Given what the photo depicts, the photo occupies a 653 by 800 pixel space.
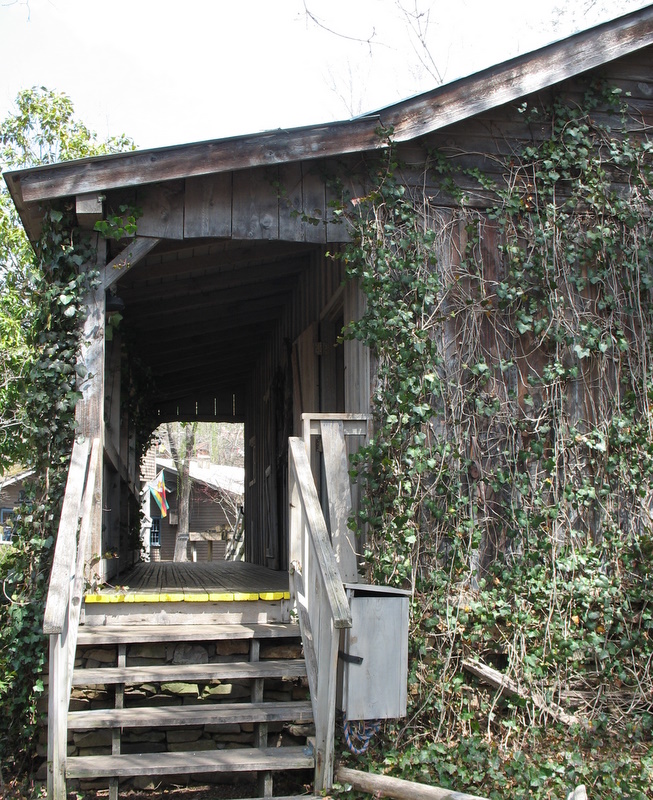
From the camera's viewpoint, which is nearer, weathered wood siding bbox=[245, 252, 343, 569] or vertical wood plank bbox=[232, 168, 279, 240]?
vertical wood plank bbox=[232, 168, 279, 240]

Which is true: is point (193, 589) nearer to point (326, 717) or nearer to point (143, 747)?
point (143, 747)

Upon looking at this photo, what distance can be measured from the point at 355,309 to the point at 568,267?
62.2 inches

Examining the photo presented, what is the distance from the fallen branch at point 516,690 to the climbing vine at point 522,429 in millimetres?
29

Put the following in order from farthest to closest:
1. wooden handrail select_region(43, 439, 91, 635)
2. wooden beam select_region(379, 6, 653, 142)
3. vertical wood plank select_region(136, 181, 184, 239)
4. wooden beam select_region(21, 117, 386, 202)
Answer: wooden beam select_region(379, 6, 653, 142), vertical wood plank select_region(136, 181, 184, 239), wooden beam select_region(21, 117, 386, 202), wooden handrail select_region(43, 439, 91, 635)

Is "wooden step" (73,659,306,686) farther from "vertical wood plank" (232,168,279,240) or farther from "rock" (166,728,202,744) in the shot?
"vertical wood plank" (232,168,279,240)

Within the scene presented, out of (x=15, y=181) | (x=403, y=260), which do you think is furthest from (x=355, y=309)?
(x=15, y=181)

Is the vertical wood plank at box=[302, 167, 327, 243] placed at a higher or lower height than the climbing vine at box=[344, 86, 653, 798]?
higher

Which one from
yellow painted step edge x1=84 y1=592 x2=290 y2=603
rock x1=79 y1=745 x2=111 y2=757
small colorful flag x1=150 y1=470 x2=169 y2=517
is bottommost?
rock x1=79 y1=745 x2=111 y2=757

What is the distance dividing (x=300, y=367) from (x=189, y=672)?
397 centimetres

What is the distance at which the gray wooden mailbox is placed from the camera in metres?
4.46

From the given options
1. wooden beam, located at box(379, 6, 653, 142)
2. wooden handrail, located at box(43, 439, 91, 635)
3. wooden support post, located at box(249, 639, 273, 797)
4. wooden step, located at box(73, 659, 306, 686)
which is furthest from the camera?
wooden beam, located at box(379, 6, 653, 142)

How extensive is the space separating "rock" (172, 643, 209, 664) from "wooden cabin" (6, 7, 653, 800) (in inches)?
0.5

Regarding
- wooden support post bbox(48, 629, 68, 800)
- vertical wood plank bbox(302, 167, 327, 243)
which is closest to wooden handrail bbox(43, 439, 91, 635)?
wooden support post bbox(48, 629, 68, 800)

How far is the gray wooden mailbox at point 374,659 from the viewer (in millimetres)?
4457
